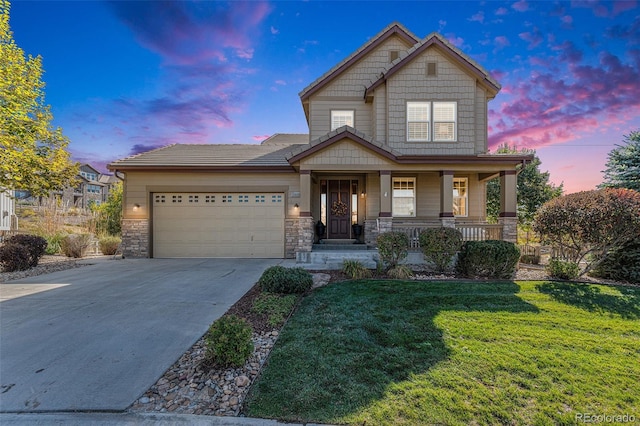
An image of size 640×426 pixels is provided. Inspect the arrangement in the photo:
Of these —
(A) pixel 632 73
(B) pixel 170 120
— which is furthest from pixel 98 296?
(A) pixel 632 73

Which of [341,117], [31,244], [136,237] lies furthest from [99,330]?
[341,117]

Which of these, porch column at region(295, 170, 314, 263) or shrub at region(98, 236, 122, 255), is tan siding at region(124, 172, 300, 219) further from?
shrub at region(98, 236, 122, 255)

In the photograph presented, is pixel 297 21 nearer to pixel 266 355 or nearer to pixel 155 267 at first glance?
pixel 155 267

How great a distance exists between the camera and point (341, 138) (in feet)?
32.5

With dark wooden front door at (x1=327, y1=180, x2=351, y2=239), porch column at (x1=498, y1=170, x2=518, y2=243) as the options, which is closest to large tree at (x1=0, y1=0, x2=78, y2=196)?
dark wooden front door at (x1=327, y1=180, x2=351, y2=239)

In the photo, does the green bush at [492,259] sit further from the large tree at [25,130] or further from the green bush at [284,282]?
the large tree at [25,130]

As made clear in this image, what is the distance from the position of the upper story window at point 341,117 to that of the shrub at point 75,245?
1195 centimetres

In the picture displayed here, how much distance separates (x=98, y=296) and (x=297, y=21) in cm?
1191

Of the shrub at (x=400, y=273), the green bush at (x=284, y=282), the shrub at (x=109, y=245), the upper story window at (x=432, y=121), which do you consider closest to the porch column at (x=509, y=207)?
the upper story window at (x=432, y=121)

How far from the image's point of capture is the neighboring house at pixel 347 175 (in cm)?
1131

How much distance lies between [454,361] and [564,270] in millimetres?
6215

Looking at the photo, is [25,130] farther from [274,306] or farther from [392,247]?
[392,247]

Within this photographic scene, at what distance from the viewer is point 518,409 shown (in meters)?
2.67

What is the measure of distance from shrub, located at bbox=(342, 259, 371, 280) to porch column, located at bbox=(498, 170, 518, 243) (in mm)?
5872
